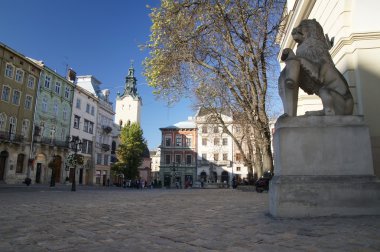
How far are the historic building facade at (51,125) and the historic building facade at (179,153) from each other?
26916 mm

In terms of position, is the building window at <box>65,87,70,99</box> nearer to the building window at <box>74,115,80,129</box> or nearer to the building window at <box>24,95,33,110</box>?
the building window at <box>74,115,80,129</box>

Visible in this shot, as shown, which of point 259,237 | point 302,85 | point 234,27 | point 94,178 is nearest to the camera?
point 259,237

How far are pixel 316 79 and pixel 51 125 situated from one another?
136 ft

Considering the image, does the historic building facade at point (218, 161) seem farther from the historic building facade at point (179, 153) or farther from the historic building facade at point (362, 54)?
the historic building facade at point (362, 54)

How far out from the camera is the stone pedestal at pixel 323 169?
505 centimetres

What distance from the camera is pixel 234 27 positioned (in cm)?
1495

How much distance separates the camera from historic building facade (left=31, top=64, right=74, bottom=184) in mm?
38750

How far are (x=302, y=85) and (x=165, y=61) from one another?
Answer: 1051 cm

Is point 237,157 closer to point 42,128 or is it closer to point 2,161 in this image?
point 42,128

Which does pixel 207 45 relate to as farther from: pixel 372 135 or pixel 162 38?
pixel 372 135

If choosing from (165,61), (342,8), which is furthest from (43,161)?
(342,8)

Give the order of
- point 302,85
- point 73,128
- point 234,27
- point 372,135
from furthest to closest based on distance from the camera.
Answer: point 73,128, point 234,27, point 372,135, point 302,85

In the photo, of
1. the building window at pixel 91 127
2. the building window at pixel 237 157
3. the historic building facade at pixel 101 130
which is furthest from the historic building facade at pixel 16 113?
the building window at pixel 237 157

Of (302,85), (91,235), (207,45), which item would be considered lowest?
(91,235)
